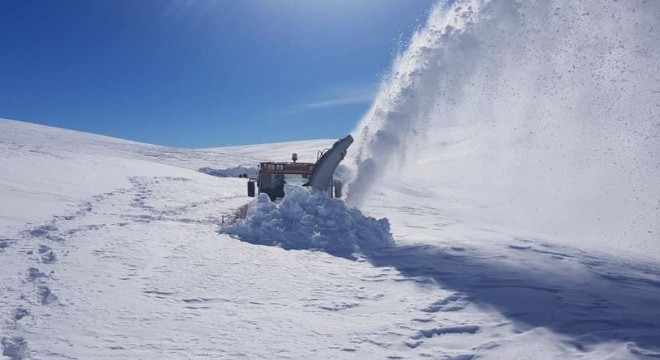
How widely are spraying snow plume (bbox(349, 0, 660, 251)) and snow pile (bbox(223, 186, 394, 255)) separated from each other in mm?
4012

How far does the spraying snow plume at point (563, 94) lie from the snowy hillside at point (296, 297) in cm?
470

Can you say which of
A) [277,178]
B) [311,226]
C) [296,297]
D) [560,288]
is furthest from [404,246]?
[277,178]

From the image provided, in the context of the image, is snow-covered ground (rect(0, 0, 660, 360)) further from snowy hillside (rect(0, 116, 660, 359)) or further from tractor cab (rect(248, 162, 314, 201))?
tractor cab (rect(248, 162, 314, 201))

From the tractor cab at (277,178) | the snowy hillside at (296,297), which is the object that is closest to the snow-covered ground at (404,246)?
the snowy hillside at (296,297)

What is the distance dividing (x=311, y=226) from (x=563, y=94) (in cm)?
1198

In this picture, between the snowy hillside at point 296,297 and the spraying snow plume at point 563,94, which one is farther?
the spraying snow plume at point 563,94

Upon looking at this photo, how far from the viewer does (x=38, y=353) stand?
409 centimetres

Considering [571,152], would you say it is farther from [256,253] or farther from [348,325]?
[348,325]

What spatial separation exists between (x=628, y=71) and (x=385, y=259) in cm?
1139

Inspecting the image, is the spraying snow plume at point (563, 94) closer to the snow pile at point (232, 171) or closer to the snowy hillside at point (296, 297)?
the snowy hillside at point (296, 297)

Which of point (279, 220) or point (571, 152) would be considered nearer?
point (279, 220)

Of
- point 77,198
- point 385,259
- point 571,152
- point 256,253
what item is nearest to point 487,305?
point 385,259

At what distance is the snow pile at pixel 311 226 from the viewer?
33.3 ft

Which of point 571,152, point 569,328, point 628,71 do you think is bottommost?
point 569,328
